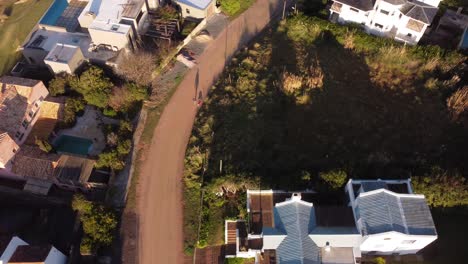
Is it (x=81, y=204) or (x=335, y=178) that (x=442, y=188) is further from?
(x=81, y=204)

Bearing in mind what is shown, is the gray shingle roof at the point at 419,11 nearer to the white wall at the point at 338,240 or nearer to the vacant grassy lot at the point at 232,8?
the vacant grassy lot at the point at 232,8

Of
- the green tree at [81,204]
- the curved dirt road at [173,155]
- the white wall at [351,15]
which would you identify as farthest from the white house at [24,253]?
the white wall at [351,15]

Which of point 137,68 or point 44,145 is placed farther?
point 137,68

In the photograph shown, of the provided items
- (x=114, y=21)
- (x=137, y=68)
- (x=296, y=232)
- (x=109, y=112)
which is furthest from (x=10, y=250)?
(x=114, y=21)

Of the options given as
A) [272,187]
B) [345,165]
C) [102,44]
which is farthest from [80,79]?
[345,165]

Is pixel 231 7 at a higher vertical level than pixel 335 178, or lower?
higher

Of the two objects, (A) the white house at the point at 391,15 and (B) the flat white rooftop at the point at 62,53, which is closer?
(A) the white house at the point at 391,15

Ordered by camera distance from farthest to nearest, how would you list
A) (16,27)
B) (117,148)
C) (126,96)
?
(16,27), (126,96), (117,148)
